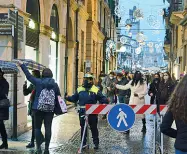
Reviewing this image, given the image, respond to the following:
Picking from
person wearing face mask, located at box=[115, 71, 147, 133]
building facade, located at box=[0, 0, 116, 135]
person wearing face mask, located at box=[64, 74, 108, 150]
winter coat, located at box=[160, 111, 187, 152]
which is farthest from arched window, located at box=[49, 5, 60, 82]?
winter coat, located at box=[160, 111, 187, 152]

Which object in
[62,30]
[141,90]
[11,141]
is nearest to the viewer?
[11,141]

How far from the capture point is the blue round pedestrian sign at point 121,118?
9.62 m

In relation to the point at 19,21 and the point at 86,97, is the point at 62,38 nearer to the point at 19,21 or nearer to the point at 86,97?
the point at 19,21

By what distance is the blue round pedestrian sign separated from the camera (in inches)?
379

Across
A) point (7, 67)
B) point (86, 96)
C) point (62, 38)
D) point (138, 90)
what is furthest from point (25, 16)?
point (62, 38)

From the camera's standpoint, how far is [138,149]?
10.3m

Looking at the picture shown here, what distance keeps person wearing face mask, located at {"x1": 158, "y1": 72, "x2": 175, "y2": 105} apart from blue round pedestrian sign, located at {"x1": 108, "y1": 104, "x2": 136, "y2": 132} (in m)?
4.02

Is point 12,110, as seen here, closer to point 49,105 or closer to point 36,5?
point 49,105

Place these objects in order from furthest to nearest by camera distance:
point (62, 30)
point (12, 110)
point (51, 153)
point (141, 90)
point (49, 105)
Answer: point (62, 30) < point (141, 90) < point (12, 110) < point (51, 153) < point (49, 105)

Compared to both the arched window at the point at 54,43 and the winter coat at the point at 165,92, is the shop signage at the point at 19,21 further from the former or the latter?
the arched window at the point at 54,43

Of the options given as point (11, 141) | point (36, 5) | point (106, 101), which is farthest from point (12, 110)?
point (36, 5)

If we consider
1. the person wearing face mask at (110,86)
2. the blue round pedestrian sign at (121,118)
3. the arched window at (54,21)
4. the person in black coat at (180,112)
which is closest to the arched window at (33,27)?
the arched window at (54,21)

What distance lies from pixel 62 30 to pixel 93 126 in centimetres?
1089

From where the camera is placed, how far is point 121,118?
31.7 feet
